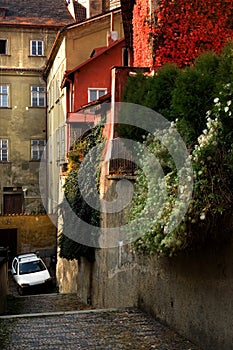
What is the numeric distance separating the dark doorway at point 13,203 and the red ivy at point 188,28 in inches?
962

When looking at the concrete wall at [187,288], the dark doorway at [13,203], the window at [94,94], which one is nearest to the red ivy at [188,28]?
the concrete wall at [187,288]

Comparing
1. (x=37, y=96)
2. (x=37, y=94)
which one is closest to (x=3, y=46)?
(x=37, y=94)

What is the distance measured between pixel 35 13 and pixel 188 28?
2638 cm

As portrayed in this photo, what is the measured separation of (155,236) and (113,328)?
8.30 feet

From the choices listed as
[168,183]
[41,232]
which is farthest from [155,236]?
[41,232]

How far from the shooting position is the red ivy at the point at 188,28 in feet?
44.0

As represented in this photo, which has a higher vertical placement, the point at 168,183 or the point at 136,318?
the point at 168,183

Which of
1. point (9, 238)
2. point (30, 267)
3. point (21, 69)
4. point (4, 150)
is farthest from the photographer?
point (4, 150)

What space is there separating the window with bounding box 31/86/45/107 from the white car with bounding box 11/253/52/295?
1453cm

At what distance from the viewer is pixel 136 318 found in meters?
10.2

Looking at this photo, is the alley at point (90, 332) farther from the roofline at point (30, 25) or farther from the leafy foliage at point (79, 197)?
the roofline at point (30, 25)

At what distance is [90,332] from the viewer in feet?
30.6

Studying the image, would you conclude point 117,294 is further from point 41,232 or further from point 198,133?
point 41,232

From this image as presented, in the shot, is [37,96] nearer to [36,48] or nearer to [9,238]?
[36,48]
